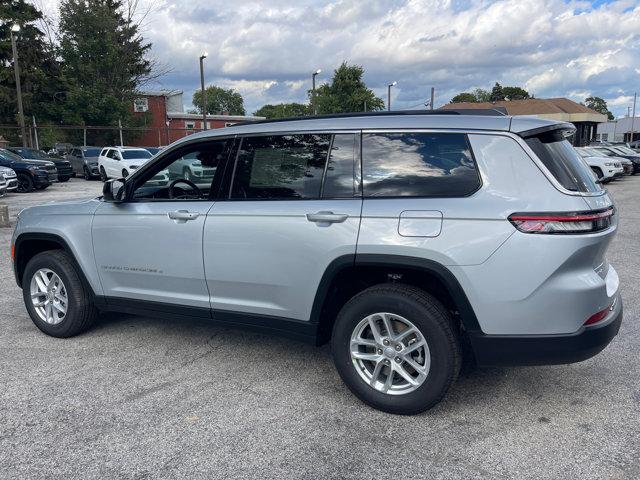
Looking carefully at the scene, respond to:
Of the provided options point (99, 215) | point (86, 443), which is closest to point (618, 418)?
point (86, 443)

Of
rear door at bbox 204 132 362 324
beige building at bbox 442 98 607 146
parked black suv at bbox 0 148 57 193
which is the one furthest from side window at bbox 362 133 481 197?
beige building at bbox 442 98 607 146

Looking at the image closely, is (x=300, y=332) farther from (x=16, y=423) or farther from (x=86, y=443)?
(x=16, y=423)

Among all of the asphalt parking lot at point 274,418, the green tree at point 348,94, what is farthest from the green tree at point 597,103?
the asphalt parking lot at point 274,418

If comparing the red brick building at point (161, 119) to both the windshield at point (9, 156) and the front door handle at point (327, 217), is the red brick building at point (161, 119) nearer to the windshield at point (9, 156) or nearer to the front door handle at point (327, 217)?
the windshield at point (9, 156)

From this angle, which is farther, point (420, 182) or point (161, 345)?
point (161, 345)

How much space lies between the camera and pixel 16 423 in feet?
10.5

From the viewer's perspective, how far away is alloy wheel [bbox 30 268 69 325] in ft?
15.1

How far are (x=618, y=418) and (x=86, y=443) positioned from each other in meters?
3.13

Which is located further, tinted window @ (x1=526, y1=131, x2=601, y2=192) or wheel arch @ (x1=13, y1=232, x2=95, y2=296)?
wheel arch @ (x1=13, y1=232, x2=95, y2=296)

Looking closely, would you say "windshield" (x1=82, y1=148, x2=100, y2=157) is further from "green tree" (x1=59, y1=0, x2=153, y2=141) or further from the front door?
the front door

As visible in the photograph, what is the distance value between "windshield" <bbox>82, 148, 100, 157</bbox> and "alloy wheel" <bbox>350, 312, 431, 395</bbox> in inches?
1023

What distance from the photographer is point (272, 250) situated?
3.47 metres

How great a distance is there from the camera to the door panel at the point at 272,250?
3.28 m

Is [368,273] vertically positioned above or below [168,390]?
above
